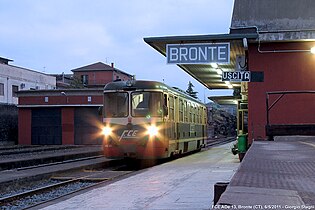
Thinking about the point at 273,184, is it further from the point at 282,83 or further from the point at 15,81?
the point at 15,81

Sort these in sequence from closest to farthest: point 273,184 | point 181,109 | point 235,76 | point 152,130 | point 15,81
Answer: point 273,184 < point 235,76 < point 152,130 < point 181,109 < point 15,81

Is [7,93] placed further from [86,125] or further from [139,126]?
[139,126]

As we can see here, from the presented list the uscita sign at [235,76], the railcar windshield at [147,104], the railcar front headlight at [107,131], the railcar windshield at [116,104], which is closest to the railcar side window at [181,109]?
the railcar windshield at [147,104]

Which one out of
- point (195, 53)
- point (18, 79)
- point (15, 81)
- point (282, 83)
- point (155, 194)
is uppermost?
point (18, 79)

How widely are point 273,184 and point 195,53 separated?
32.1 ft

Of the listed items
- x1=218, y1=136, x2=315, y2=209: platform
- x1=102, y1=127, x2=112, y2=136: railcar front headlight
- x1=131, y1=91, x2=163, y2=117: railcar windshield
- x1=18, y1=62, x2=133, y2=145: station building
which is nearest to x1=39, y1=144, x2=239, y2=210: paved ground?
x1=218, y1=136, x2=315, y2=209: platform

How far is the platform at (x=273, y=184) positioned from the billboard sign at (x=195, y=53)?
6.97m

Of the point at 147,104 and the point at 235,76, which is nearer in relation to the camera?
the point at 235,76

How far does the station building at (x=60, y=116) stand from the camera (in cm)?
4241

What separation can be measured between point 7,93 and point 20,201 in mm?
47319

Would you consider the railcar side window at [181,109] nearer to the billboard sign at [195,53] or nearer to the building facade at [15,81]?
the billboard sign at [195,53]

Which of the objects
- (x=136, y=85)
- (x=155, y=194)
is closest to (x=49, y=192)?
(x=155, y=194)

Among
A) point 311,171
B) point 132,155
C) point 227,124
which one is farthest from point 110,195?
point 227,124

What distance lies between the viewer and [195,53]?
1477cm
